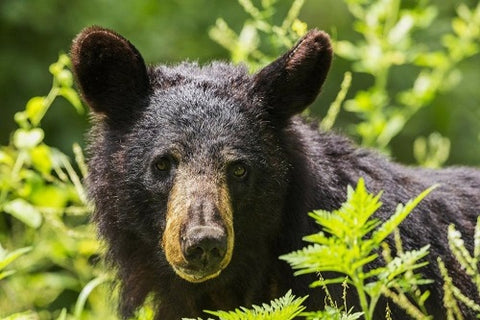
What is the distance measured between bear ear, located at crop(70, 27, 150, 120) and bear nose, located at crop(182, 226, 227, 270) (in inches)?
39.5

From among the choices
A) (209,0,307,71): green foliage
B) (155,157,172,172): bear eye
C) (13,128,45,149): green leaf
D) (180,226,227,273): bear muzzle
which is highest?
(209,0,307,71): green foliage

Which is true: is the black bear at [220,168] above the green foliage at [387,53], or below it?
below

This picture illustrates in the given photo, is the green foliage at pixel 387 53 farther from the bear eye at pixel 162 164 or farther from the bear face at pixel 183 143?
the bear eye at pixel 162 164

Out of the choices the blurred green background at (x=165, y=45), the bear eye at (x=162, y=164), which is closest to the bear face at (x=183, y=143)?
the bear eye at (x=162, y=164)

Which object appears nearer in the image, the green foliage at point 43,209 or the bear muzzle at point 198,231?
the bear muzzle at point 198,231

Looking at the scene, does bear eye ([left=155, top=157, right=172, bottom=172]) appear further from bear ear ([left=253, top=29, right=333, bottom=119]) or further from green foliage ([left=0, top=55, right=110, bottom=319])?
green foliage ([left=0, top=55, right=110, bottom=319])

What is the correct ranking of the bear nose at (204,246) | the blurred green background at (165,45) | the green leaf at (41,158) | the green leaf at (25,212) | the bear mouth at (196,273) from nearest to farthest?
the bear nose at (204,246)
the bear mouth at (196,273)
the green leaf at (25,212)
the green leaf at (41,158)
the blurred green background at (165,45)

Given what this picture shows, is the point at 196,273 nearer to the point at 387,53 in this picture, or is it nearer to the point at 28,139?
the point at 28,139

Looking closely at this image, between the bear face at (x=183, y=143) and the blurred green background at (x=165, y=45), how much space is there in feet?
14.3

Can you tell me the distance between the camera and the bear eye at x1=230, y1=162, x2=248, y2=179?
4.88 m

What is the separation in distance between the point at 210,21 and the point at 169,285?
7276 mm

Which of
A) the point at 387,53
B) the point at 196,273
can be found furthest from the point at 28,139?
the point at 387,53

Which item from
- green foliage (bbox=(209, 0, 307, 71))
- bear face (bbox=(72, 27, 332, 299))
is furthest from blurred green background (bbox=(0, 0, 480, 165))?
bear face (bbox=(72, 27, 332, 299))

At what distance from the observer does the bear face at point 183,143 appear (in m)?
4.82
